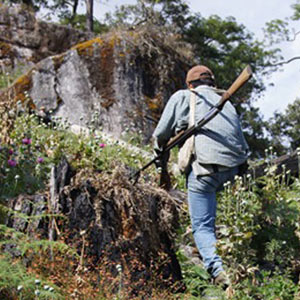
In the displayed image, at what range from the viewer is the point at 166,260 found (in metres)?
5.49

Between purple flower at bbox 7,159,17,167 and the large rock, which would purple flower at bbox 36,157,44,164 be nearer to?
purple flower at bbox 7,159,17,167

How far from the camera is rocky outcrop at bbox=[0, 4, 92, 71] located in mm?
14188

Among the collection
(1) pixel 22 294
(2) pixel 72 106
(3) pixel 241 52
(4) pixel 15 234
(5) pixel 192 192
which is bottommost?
(1) pixel 22 294

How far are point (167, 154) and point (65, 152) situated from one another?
4.67 feet

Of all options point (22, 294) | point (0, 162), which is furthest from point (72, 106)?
point (22, 294)

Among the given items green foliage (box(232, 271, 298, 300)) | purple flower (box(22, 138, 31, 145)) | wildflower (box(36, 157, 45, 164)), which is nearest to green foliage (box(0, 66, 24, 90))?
purple flower (box(22, 138, 31, 145))

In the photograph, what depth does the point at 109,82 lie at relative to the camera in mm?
11852

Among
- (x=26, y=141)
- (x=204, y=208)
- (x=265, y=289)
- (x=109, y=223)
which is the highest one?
(x=26, y=141)

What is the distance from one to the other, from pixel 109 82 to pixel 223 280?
737 centimetres

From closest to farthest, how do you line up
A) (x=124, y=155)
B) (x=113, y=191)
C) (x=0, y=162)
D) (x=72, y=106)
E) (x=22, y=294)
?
(x=22, y=294)
(x=113, y=191)
(x=0, y=162)
(x=124, y=155)
(x=72, y=106)

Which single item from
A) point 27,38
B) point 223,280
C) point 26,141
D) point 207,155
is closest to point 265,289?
point 223,280

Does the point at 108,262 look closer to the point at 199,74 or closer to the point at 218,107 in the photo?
the point at 218,107

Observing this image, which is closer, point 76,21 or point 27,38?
point 27,38

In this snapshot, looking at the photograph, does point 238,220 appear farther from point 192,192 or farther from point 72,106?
point 72,106
